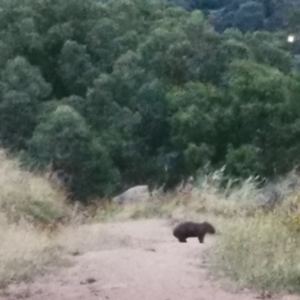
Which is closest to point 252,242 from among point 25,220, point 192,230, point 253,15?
point 192,230

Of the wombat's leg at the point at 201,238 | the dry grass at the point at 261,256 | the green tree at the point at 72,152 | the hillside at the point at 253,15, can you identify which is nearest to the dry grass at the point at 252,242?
the dry grass at the point at 261,256

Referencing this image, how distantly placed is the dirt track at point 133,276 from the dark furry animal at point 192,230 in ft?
1.19

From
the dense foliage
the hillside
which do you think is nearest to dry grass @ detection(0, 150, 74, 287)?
the dense foliage

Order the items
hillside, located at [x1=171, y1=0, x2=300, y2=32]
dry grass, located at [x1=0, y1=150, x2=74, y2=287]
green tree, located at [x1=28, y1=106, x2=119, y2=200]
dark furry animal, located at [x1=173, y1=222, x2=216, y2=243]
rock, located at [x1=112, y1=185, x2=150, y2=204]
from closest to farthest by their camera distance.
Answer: dry grass, located at [x1=0, y1=150, x2=74, y2=287], dark furry animal, located at [x1=173, y1=222, x2=216, y2=243], rock, located at [x1=112, y1=185, x2=150, y2=204], green tree, located at [x1=28, y1=106, x2=119, y2=200], hillside, located at [x1=171, y1=0, x2=300, y2=32]

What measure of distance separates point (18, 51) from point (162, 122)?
4.28 m

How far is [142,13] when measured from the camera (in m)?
28.2

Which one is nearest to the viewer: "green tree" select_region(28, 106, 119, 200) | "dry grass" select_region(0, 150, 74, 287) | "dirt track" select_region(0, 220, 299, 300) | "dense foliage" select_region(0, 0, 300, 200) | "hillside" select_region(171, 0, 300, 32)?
"dirt track" select_region(0, 220, 299, 300)

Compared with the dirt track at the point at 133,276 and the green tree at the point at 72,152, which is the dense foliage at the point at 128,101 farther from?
the dirt track at the point at 133,276

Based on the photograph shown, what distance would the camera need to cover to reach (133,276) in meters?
8.05

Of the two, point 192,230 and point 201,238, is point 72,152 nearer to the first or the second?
point 192,230

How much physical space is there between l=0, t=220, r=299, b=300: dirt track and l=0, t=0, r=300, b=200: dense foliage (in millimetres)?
8435

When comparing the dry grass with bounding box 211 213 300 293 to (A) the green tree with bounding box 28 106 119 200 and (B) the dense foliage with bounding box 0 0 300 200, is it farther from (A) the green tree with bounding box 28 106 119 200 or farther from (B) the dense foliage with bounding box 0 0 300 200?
(B) the dense foliage with bounding box 0 0 300 200

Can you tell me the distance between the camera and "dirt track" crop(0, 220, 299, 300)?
7348 millimetres

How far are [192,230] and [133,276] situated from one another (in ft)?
10.8
